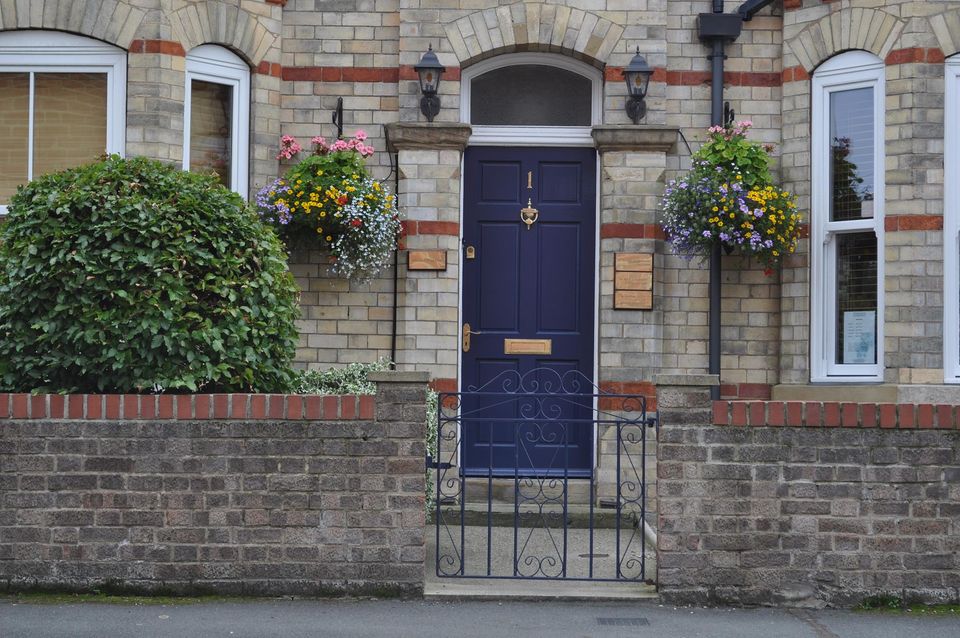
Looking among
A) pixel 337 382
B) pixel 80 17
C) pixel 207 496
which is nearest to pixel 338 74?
pixel 80 17

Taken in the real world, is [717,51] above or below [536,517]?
above

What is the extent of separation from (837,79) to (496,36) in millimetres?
2769

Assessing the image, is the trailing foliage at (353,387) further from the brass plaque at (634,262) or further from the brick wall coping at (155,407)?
the brass plaque at (634,262)

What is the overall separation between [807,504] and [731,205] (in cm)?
339

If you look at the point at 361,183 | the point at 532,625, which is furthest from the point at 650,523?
the point at 361,183

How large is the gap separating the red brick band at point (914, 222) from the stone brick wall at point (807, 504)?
3.02 meters

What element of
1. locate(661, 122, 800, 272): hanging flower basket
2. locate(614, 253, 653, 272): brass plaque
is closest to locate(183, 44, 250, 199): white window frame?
locate(614, 253, 653, 272): brass plaque

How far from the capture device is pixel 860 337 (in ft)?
34.3

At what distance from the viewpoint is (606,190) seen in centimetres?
1073

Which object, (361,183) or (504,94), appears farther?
(504,94)

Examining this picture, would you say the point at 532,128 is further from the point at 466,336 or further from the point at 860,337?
the point at 860,337

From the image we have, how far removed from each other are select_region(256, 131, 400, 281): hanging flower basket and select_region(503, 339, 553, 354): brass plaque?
126 cm

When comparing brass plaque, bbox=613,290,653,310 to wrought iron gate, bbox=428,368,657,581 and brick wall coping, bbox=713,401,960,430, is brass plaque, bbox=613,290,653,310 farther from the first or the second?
brick wall coping, bbox=713,401,960,430

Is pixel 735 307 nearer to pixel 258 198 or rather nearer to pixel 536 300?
pixel 536 300
